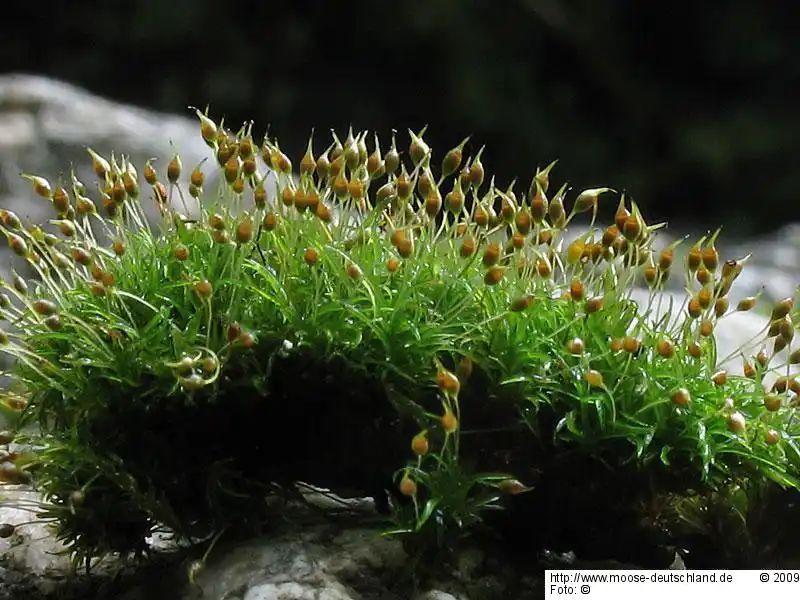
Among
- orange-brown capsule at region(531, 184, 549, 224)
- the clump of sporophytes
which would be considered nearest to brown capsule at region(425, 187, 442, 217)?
the clump of sporophytes

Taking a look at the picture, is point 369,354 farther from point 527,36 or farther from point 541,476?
point 527,36

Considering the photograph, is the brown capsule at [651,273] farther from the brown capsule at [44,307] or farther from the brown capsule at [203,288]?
the brown capsule at [44,307]

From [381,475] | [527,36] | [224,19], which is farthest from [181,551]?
[527,36]

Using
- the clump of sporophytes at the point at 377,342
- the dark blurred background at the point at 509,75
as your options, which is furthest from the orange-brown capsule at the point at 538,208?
the dark blurred background at the point at 509,75

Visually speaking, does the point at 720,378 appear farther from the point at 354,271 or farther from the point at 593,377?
the point at 354,271

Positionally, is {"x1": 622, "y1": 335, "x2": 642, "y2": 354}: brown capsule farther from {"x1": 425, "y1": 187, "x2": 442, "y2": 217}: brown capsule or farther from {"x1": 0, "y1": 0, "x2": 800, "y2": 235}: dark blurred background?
{"x1": 0, "y1": 0, "x2": 800, "y2": 235}: dark blurred background

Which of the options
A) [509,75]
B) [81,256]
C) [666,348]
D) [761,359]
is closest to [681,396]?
[666,348]

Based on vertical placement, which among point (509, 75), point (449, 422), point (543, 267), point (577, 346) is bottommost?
point (449, 422)
